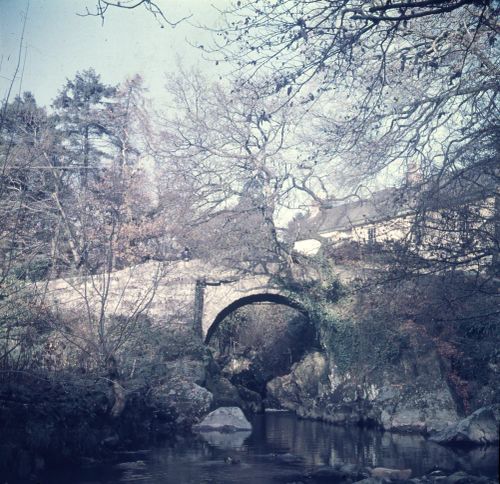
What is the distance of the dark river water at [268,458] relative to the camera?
798 centimetres

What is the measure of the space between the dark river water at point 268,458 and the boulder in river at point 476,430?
Answer: 1.24 feet

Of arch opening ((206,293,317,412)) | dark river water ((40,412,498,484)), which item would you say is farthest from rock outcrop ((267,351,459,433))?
arch opening ((206,293,317,412))

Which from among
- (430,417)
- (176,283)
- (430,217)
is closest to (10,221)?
(430,217)

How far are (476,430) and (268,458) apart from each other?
4.52m

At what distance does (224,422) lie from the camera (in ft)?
44.0

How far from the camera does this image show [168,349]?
15672mm

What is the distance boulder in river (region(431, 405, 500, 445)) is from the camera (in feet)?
36.2

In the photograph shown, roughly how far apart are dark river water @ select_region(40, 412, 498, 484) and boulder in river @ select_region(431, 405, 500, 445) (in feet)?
1.24

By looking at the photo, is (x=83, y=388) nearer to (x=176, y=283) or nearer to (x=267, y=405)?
(x=176, y=283)

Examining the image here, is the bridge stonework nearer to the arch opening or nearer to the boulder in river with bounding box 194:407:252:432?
the boulder in river with bounding box 194:407:252:432

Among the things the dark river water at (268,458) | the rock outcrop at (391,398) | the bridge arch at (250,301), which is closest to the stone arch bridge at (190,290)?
the bridge arch at (250,301)

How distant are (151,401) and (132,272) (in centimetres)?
465

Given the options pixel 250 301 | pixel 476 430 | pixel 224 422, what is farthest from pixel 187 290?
pixel 476 430

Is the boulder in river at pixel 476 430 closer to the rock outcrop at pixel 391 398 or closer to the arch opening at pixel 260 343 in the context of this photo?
the rock outcrop at pixel 391 398
